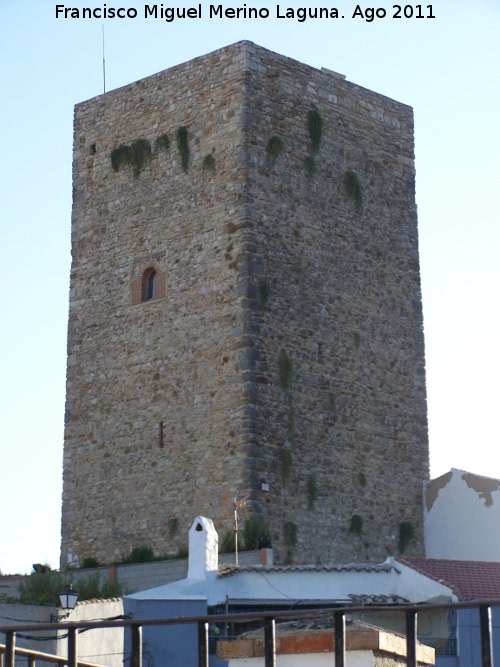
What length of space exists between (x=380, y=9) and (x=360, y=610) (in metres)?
13.6

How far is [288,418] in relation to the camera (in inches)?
866

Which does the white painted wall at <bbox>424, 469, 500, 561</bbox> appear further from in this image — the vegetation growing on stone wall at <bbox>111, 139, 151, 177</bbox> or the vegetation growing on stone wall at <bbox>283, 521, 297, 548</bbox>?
the vegetation growing on stone wall at <bbox>111, 139, 151, 177</bbox>

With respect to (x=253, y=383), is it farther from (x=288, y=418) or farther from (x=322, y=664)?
(x=322, y=664)

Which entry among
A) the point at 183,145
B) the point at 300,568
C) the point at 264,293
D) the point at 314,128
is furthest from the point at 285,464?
the point at 314,128

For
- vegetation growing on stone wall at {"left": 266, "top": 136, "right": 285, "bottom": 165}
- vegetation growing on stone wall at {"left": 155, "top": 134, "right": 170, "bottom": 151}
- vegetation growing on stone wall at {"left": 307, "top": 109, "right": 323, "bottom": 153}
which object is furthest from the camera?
vegetation growing on stone wall at {"left": 155, "top": 134, "right": 170, "bottom": 151}

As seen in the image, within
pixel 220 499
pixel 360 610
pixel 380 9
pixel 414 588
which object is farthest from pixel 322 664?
pixel 380 9

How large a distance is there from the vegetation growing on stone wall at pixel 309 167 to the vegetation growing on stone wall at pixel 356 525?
17.5ft

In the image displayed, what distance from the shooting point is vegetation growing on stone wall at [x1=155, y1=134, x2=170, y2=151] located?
23.9m

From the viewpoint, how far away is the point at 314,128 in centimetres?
2383

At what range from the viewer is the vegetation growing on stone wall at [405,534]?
76.4 feet

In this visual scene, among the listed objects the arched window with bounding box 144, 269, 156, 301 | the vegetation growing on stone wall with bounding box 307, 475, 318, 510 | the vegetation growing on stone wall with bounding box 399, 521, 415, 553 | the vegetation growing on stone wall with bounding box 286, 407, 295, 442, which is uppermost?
the arched window with bounding box 144, 269, 156, 301

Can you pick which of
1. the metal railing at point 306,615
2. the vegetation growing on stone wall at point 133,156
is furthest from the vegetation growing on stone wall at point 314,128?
the metal railing at point 306,615

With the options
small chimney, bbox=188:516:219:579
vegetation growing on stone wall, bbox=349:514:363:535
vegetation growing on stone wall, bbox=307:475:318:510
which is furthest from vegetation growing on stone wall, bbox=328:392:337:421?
small chimney, bbox=188:516:219:579

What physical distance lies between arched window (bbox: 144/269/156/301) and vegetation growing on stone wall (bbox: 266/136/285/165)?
259 cm
